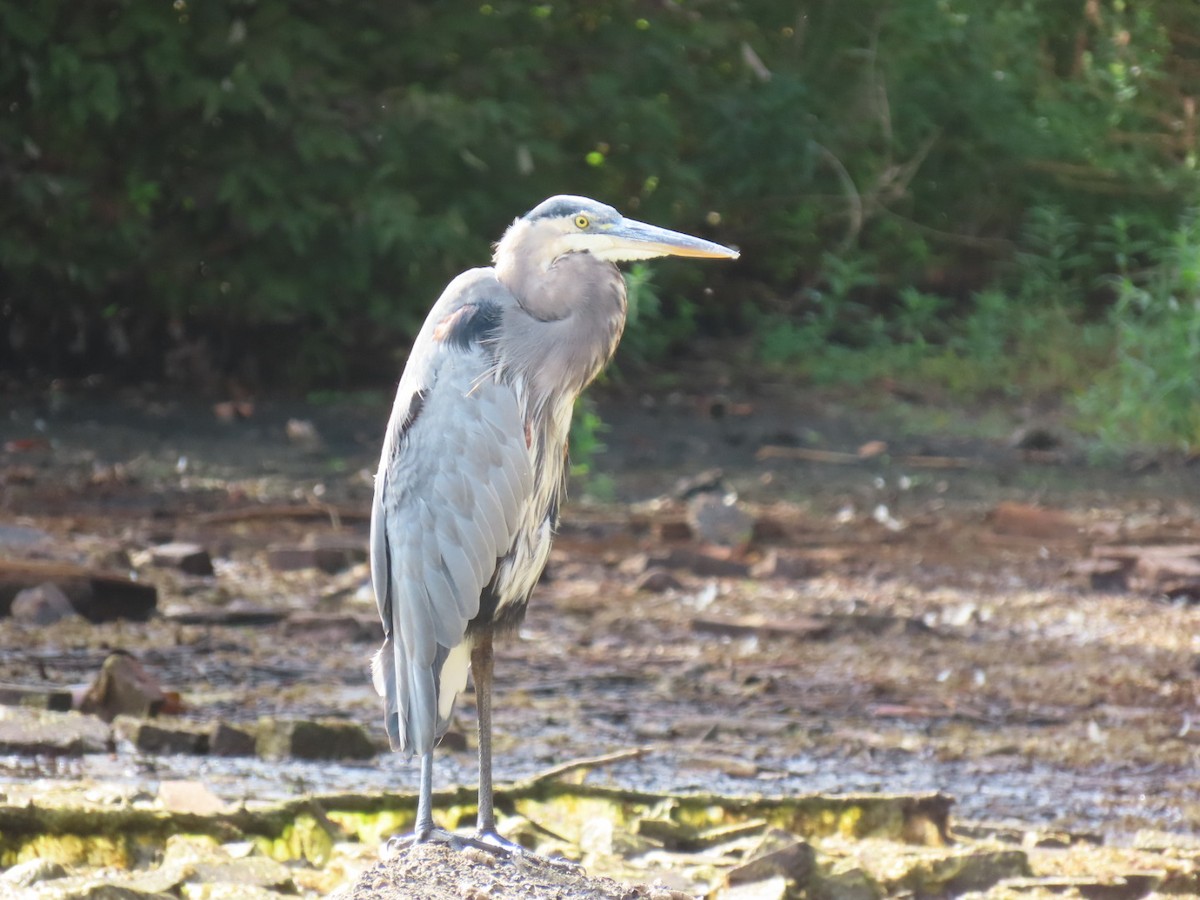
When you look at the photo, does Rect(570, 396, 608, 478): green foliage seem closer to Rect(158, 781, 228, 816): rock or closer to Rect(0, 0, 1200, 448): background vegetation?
Rect(0, 0, 1200, 448): background vegetation

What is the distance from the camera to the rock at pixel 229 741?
4719 mm

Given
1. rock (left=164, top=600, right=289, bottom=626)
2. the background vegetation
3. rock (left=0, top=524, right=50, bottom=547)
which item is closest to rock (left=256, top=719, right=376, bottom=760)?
rock (left=164, top=600, right=289, bottom=626)

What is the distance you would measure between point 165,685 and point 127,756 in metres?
0.78

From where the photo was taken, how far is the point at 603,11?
1289cm

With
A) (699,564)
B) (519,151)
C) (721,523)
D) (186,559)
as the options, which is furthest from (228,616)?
(519,151)

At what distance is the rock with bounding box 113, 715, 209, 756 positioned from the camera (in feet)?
15.5

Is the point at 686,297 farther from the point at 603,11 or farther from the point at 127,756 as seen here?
the point at 127,756

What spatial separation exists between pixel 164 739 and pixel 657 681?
1680 millimetres

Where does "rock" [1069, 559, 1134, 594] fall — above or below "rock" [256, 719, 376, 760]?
above

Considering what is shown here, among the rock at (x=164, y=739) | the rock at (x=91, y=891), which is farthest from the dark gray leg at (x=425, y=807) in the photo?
the rock at (x=164, y=739)

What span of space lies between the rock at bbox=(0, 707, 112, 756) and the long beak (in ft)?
7.06

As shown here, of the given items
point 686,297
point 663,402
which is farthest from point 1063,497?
point 686,297

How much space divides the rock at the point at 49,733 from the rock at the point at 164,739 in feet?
0.22

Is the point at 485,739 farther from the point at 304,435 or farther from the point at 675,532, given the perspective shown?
the point at 304,435
